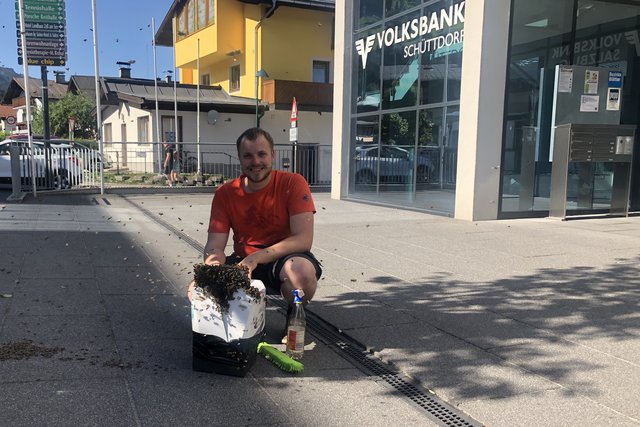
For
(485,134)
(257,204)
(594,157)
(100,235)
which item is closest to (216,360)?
(257,204)

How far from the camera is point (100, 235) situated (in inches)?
328

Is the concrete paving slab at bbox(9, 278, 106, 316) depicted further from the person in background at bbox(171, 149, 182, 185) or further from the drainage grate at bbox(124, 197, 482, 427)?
the person in background at bbox(171, 149, 182, 185)

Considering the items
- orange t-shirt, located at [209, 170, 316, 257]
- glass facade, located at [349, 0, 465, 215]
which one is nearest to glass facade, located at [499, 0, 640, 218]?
glass facade, located at [349, 0, 465, 215]

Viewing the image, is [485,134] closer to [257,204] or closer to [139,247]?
[139,247]

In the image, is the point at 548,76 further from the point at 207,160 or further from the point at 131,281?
the point at 207,160

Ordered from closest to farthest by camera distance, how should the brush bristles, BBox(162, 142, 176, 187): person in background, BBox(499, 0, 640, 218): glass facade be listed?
the brush bristles → BBox(499, 0, 640, 218): glass facade → BBox(162, 142, 176, 187): person in background

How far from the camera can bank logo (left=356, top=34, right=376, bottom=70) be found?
1340 cm

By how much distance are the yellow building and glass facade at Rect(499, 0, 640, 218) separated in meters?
14.2

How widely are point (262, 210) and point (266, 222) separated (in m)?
0.09

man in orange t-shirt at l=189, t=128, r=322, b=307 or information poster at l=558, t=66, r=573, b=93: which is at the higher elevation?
information poster at l=558, t=66, r=573, b=93

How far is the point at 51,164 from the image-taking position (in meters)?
14.9

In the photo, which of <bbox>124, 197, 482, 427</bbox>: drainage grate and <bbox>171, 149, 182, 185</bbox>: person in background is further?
<bbox>171, 149, 182, 185</bbox>: person in background

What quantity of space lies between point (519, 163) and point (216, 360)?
28.0 ft

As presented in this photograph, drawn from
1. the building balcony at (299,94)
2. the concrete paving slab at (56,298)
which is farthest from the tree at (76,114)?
the concrete paving slab at (56,298)
